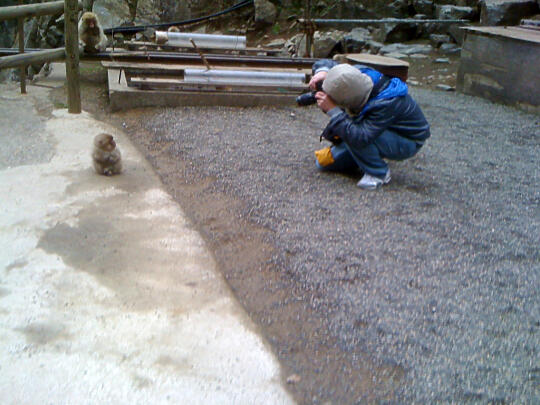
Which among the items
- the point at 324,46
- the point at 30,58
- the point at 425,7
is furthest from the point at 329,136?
the point at 425,7

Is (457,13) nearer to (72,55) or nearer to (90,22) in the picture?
(90,22)

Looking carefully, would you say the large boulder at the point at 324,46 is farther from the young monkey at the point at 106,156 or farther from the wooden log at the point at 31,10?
the young monkey at the point at 106,156

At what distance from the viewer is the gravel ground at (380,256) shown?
8.38 feet

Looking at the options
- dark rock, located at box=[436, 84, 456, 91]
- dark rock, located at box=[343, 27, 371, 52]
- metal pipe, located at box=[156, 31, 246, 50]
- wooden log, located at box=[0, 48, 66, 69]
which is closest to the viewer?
wooden log, located at box=[0, 48, 66, 69]

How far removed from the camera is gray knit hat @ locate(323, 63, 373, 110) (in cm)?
412

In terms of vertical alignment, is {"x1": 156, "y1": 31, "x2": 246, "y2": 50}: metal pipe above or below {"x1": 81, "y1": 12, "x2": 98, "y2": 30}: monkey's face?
below

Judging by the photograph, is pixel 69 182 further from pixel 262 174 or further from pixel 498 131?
pixel 498 131

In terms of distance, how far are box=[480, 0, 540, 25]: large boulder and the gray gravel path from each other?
3.60m

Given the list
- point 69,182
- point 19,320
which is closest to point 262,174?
point 69,182

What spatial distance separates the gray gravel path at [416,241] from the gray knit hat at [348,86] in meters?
0.68

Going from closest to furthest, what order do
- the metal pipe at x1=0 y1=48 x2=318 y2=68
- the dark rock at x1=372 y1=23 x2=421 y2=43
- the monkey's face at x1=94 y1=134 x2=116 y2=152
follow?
the monkey's face at x1=94 y1=134 x2=116 y2=152, the metal pipe at x1=0 y1=48 x2=318 y2=68, the dark rock at x1=372 y1=23 x2=421 y2=43

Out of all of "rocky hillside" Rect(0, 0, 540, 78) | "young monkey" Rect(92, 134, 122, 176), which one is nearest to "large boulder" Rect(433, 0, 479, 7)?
"rocky hillside" Rect(0, 0, 540, 78)

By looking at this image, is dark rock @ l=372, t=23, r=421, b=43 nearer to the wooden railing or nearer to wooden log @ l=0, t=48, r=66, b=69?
the wooden railing

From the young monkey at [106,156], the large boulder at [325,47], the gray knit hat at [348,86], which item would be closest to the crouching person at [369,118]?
the gray knit hat at [348,86]
